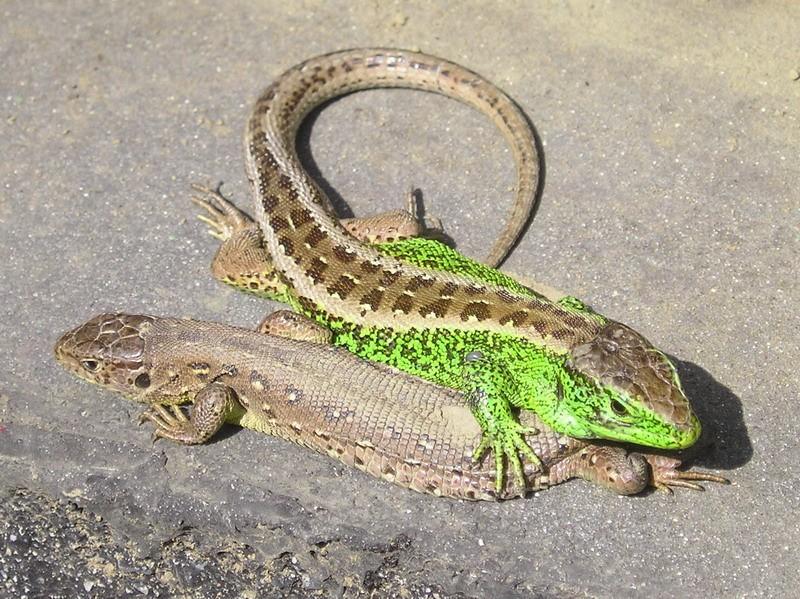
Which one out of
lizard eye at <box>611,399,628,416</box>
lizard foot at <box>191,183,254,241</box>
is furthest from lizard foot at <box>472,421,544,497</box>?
lizard foot at <box>191,183,254,241</box>

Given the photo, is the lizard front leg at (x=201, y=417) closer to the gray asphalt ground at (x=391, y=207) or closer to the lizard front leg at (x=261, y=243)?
the gray asphalt ground at (x=391, y=207)

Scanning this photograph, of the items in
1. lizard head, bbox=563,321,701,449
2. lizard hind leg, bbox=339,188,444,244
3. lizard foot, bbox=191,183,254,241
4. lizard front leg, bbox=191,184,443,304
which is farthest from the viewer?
lizard foot, bbox=191,183,254,241

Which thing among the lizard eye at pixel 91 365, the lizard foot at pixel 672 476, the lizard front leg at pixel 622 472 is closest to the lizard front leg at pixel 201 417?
the lizard eye at pixel 91 365

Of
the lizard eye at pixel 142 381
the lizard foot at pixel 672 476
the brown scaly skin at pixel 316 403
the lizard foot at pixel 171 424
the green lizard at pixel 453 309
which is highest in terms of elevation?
the green lizard at pixel 453 309

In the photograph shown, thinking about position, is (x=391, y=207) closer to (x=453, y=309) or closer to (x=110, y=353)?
(x=453, y=309)

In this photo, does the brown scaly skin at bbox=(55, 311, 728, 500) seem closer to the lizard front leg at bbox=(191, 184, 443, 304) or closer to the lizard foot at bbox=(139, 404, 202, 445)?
the lizard foot at bbox=(139, 404, 202, 445)
